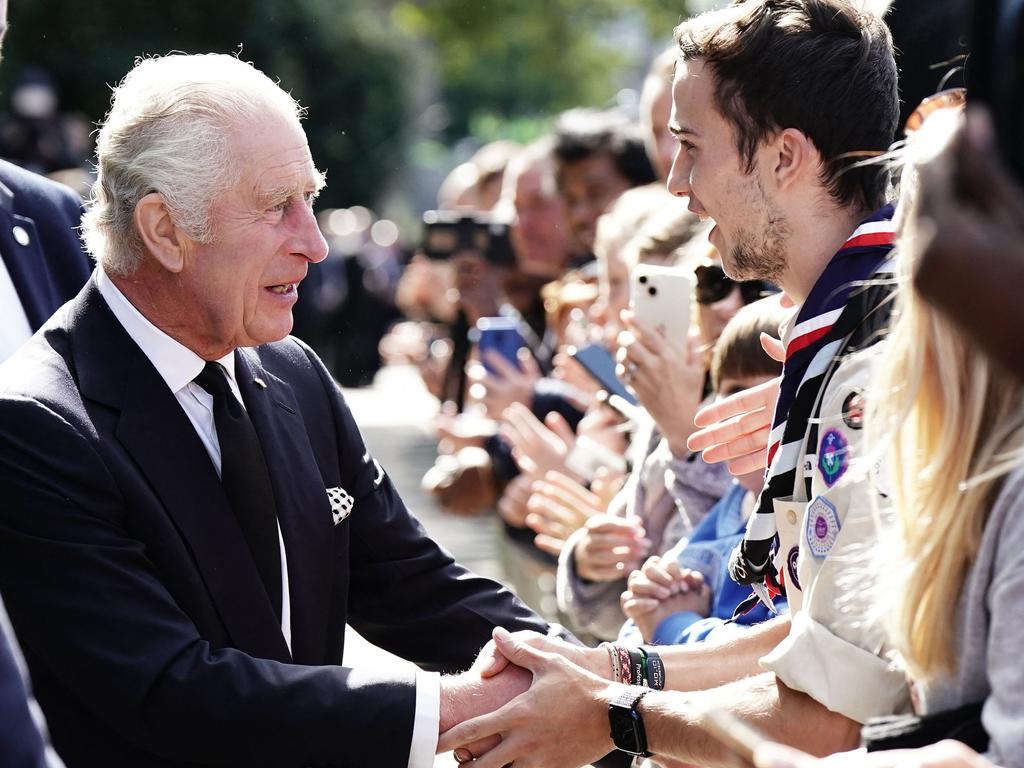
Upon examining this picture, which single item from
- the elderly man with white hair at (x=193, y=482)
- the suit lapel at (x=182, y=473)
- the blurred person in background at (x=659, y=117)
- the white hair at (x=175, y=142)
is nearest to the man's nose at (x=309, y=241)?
the elderly man with white hair at (x=193, y=482)

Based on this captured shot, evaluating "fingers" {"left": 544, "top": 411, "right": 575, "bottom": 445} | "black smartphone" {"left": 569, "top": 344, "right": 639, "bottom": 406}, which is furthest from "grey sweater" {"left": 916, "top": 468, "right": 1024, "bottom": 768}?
"fingers" {"left": 544, "top": 411, "right": 575, "bottom": 445}

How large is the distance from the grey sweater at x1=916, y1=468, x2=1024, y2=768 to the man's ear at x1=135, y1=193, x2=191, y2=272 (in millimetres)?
1692

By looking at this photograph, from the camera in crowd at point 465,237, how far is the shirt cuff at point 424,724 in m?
3.74

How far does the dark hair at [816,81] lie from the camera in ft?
8.72

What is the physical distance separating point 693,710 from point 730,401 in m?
0.75

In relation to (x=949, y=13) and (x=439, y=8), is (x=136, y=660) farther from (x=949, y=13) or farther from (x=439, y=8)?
(x=439, y=8)

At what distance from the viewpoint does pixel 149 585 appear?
251cm

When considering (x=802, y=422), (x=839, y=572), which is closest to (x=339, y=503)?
(x=802, y=422)

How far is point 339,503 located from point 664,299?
3.80 feet

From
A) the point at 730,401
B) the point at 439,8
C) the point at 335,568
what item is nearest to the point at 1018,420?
the point at 730,401

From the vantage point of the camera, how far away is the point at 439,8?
80.0 feet

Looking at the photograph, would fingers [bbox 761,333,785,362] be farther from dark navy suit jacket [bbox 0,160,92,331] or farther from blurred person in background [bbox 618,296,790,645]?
dark navy suit jacket [bbox 0,160,92,331]

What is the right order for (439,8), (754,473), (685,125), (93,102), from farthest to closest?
(439,8), (93,102), (754,473), (685,125)

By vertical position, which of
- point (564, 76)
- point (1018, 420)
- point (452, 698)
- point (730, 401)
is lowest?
point (564, 76)
